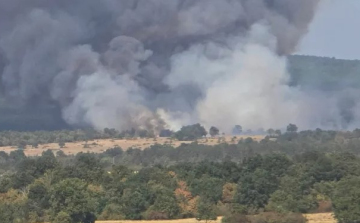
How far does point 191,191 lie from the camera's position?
47750mm

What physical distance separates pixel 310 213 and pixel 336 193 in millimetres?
2989

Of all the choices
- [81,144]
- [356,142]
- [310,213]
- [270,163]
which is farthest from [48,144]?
[310,213]

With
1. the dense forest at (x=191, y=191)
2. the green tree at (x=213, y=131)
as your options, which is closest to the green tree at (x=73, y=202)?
the dense forest at (x=191, y=191)

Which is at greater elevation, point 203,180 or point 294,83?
point 294,83

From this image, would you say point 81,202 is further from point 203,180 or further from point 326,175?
point 326,175

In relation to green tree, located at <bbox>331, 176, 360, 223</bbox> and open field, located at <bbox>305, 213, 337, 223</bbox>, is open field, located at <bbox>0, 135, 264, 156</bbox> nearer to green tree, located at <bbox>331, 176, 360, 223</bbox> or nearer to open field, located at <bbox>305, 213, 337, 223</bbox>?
open field, located at <bbox>305, 213, 337, 223</bbox>

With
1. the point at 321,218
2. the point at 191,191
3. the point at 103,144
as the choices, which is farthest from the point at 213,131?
the point at 321,218

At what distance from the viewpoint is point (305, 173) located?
162 ft

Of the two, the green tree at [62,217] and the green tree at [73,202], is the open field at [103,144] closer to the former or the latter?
the green tree at [73,202]

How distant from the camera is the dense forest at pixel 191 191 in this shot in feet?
132

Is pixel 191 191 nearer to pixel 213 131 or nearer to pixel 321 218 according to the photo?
pixel 321 218

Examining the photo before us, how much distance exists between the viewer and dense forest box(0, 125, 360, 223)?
40156 mm

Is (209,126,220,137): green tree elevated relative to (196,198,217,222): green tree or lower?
elevated

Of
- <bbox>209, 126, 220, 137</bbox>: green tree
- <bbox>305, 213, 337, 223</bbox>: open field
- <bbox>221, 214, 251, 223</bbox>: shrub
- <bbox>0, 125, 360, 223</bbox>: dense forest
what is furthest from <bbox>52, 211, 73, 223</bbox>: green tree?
<bbox>209, 126, 220, 137</bbox>: green tree
